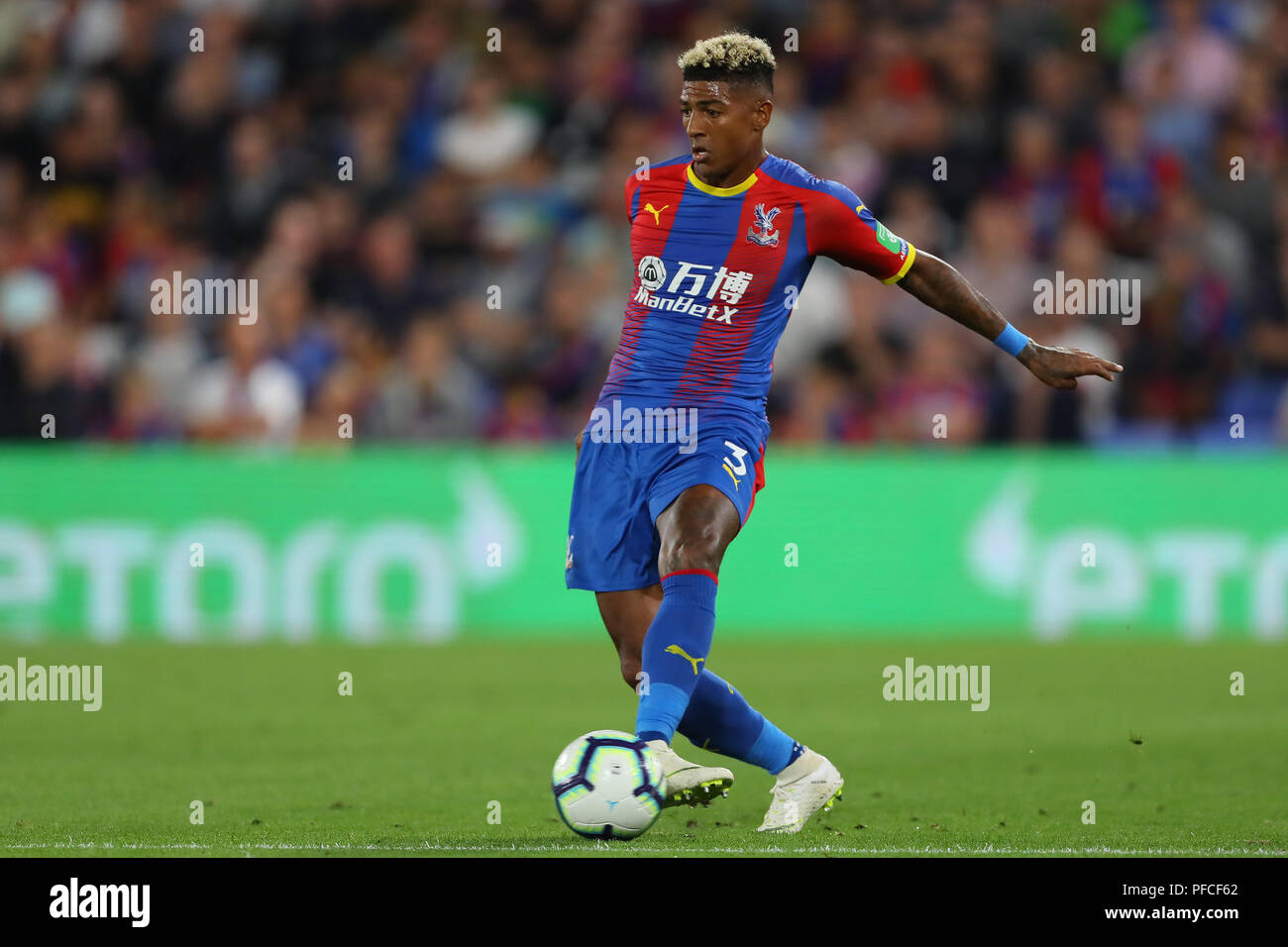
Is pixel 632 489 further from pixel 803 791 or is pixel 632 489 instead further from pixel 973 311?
Result: pixel 973 311

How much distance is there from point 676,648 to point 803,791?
3.23 feet

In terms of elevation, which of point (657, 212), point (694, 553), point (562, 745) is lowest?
point (562, 745)

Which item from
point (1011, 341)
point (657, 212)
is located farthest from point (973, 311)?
point (657, 212)

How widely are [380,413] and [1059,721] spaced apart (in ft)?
21.6

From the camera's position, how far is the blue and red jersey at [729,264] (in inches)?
263

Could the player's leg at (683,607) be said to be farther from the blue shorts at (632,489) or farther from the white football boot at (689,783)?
the white football boot at (689,783)

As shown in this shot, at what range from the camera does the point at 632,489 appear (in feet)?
21.8

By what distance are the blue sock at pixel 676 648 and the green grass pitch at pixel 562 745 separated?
44 centimetres

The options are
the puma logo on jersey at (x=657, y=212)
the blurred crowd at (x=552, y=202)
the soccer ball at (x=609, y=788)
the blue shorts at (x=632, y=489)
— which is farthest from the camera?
the blurred crowd at (x=552, y=202)

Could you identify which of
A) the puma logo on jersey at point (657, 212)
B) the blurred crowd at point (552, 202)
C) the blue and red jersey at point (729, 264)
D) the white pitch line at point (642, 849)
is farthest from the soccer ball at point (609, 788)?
the blurred crowd at point (552, 202)

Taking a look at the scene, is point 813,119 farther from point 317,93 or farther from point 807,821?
point 807,821

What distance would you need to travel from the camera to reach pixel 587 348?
1515cm

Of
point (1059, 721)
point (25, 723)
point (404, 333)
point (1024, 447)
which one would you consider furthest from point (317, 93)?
point (1059, 721)

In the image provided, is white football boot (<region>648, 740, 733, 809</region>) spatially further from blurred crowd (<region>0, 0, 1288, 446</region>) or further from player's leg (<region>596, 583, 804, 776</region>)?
blurred crowd (<region>0, 0, 1288, 446</region>)
